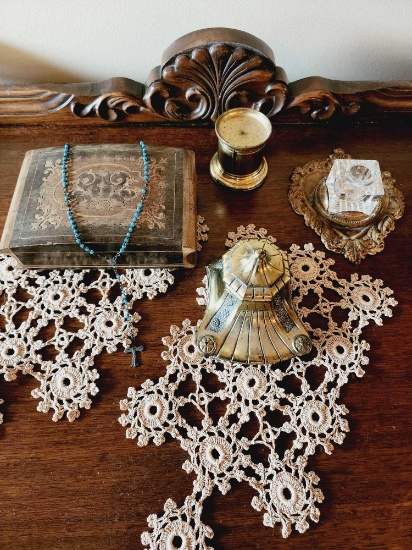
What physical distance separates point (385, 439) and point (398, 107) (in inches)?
22.2

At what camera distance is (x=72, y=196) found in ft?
2.19

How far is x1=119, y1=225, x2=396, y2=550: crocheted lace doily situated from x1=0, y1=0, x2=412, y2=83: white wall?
433mm

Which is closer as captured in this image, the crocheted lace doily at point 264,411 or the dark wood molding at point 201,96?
the crocheted lace doily at point 264,411

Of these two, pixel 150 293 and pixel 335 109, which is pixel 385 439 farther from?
pixel 335 109

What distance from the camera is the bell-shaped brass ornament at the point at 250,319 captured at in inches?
22.5

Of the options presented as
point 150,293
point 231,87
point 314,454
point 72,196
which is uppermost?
point 231,87

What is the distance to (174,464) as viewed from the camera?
58 cm

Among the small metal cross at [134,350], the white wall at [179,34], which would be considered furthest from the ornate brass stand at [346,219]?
the small metal cross at [134,350]

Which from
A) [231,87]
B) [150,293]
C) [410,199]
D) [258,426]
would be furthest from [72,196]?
[410,199]

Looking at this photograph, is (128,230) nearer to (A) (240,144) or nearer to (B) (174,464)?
(A) (240,144)

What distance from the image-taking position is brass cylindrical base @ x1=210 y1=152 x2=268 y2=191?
0.74 m

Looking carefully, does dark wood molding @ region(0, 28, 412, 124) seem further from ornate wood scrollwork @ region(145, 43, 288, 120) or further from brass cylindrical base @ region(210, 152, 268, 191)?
brass cylindrical base @ region(210, 152, 268, 191)

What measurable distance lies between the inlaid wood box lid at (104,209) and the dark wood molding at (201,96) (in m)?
0.11

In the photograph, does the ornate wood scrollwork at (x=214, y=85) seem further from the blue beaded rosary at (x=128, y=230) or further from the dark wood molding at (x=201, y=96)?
the blue beaded rosary at (x=128, y=230)
